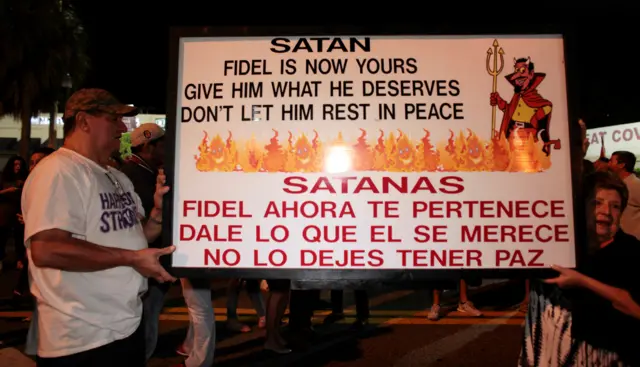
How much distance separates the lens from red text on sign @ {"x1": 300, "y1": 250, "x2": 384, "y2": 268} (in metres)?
2.11

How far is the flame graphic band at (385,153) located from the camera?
2098mm

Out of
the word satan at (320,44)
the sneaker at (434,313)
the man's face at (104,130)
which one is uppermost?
the word satan at (320,44)

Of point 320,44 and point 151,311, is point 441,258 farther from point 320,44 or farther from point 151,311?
point 151,311

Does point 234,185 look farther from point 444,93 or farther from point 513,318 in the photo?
point 513,318

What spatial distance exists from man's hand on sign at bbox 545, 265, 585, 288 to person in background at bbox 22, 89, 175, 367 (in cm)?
162

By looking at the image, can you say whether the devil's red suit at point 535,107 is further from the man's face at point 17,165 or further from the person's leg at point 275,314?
the man's face at point 17,165

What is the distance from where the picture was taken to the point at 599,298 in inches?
81.9

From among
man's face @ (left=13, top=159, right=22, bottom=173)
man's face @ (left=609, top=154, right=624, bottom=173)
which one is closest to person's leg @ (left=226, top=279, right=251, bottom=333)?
man's face @ (left=13, top=159, right=22, bottom=173)

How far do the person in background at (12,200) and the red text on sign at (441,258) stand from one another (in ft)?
19.2

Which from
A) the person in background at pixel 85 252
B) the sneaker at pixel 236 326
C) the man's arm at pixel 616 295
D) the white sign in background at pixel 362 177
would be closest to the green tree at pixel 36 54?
the sneaker at pixel 236 326

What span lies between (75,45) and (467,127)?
886 inches

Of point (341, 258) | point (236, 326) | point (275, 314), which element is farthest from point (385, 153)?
point (236, 326)

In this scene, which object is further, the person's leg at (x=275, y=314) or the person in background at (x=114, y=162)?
the person's leg at (x=275, y=314)

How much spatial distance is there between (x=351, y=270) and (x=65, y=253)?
3.74 feet
